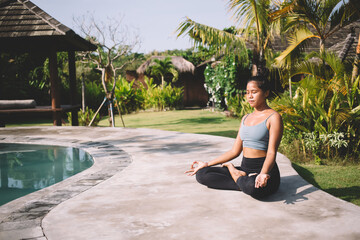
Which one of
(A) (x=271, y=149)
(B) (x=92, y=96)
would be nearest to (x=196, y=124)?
(B) (x=92, y=96)

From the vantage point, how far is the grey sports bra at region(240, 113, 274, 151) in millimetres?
3221

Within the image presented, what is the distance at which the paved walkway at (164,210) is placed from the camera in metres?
2.45

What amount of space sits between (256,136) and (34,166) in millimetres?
4602

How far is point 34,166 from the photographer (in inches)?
242

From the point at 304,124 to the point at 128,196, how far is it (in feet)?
13.9

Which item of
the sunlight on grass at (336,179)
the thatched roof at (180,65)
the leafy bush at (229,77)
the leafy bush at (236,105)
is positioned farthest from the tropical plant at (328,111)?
the thatched roof at (180,65)

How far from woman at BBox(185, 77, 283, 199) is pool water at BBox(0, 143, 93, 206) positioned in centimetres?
292

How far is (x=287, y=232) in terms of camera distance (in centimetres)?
242

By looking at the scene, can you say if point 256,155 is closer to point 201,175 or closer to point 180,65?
point 201,175

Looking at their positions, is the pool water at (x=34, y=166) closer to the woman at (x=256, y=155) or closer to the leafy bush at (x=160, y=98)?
the woman at (x=256, y=155)

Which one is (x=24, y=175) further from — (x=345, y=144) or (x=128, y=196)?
(x=345, y=144)

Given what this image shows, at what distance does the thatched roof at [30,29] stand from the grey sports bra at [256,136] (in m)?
7.33

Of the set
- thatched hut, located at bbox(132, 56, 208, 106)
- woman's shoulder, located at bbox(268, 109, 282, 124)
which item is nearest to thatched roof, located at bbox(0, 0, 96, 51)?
woman's shoulder, located at bbox(268, 109, 282, 124)

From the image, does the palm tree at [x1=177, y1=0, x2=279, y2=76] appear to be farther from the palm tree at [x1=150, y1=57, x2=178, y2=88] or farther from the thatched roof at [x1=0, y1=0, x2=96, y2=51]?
the palm tree at [x1=150, y1=57, x2=178, y2=88]
